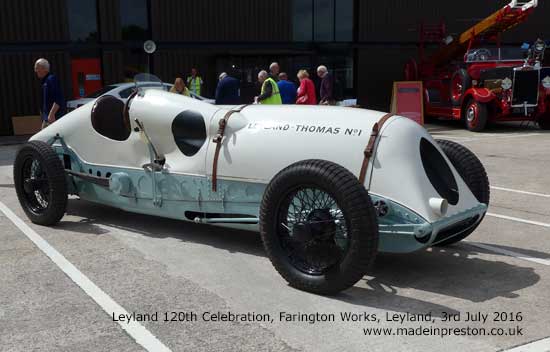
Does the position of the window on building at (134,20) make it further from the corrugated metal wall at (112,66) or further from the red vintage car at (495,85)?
the red vintage car at (495,85)

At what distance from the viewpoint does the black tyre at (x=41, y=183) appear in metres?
5.59

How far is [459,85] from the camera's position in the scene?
15.7 m

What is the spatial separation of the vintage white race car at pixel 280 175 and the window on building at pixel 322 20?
1655 centimetres

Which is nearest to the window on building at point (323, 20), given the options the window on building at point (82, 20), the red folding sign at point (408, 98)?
the red folding sign at point (408, 98)

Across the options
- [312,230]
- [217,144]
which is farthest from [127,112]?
[312,230]

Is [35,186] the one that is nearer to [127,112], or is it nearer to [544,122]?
[127,112]

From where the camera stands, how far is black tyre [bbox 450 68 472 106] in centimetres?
1526

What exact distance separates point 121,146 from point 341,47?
58.8 ft

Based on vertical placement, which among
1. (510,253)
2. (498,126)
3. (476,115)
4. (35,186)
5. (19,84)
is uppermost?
(19,84)

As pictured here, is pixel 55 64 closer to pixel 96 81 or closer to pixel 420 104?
pixel 96 81

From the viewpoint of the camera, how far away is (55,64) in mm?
17422

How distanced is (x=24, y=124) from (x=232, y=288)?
49.0 feet

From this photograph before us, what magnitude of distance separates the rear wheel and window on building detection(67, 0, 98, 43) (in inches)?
452

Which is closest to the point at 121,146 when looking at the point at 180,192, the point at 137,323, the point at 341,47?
the point at 180,192
